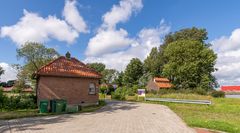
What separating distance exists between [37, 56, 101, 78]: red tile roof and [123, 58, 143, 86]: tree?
49.2 meters

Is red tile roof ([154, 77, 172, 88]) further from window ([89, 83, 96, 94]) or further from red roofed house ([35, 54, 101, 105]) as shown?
red roofed house ([35, 54, 101, 105])

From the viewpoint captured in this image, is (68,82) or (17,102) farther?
(68,82)

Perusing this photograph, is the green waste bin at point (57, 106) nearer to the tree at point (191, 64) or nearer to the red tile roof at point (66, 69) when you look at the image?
the red tile roof at point (66, 69)

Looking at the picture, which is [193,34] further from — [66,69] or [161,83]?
[66,69]

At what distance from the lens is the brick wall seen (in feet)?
66.3

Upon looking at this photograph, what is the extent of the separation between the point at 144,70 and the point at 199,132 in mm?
66982

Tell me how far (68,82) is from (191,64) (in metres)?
35.3

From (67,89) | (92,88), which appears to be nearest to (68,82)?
(67,89)

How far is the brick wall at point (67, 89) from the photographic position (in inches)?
795

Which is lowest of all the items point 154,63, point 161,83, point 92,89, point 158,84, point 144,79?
point 92,89

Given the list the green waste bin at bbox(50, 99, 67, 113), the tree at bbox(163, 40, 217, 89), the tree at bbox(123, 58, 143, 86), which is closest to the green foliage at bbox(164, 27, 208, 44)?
the tree at bbox(163, 40, 217, 89)

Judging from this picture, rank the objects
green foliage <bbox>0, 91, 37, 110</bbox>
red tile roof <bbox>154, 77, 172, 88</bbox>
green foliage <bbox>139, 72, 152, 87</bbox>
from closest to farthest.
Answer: green foliage <bbox>0, 91, 37, 110</bbox> → red tile roof <bbox>154, 77, 172, 88</bbox> → green foliage <bbox>139, 72, 152, 87</bbox>

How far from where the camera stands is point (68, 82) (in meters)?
21.4

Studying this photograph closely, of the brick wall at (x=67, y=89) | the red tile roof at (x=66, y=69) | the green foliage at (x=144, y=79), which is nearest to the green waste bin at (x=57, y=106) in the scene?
the brick wall at (x=67, y=89)
